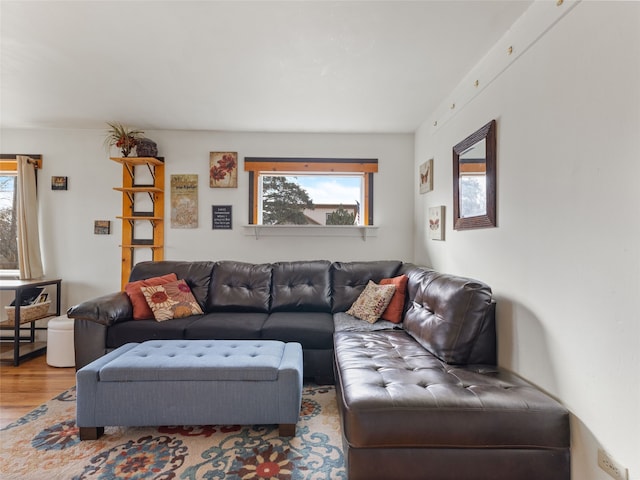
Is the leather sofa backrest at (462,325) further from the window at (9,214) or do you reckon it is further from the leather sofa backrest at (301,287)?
the window at (9,214)

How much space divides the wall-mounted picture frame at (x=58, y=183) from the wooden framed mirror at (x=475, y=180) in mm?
4079

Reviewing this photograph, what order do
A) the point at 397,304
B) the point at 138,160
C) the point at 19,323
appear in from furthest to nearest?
the point at 138,160, the point at 19,323, the point at 397,304

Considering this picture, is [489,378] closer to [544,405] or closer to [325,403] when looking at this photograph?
[544,405]

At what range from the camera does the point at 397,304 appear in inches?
106

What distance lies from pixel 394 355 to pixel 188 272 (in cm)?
218

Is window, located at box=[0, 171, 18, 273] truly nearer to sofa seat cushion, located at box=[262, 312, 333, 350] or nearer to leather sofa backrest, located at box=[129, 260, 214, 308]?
leather sofa backrest, located at box=[129, 260, 214, 308]

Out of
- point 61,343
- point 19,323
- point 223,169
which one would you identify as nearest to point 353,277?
point 223,169

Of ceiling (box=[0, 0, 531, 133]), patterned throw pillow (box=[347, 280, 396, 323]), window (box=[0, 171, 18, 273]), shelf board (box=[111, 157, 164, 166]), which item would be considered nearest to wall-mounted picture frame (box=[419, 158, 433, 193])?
ceiling (box=[0, 0, 531, 133])

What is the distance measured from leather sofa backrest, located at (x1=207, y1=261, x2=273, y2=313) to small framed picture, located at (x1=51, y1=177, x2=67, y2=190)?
2043mm

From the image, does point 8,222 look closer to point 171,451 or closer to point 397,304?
point 171,451

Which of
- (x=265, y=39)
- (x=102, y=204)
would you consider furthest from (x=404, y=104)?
(x=102, y=204)

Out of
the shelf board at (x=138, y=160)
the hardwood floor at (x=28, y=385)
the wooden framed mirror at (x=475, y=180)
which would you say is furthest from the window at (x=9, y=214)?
the wooden framed mirror at (x=475, y=180)

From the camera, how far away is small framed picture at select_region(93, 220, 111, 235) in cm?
361

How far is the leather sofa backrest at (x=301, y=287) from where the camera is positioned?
302 cm
